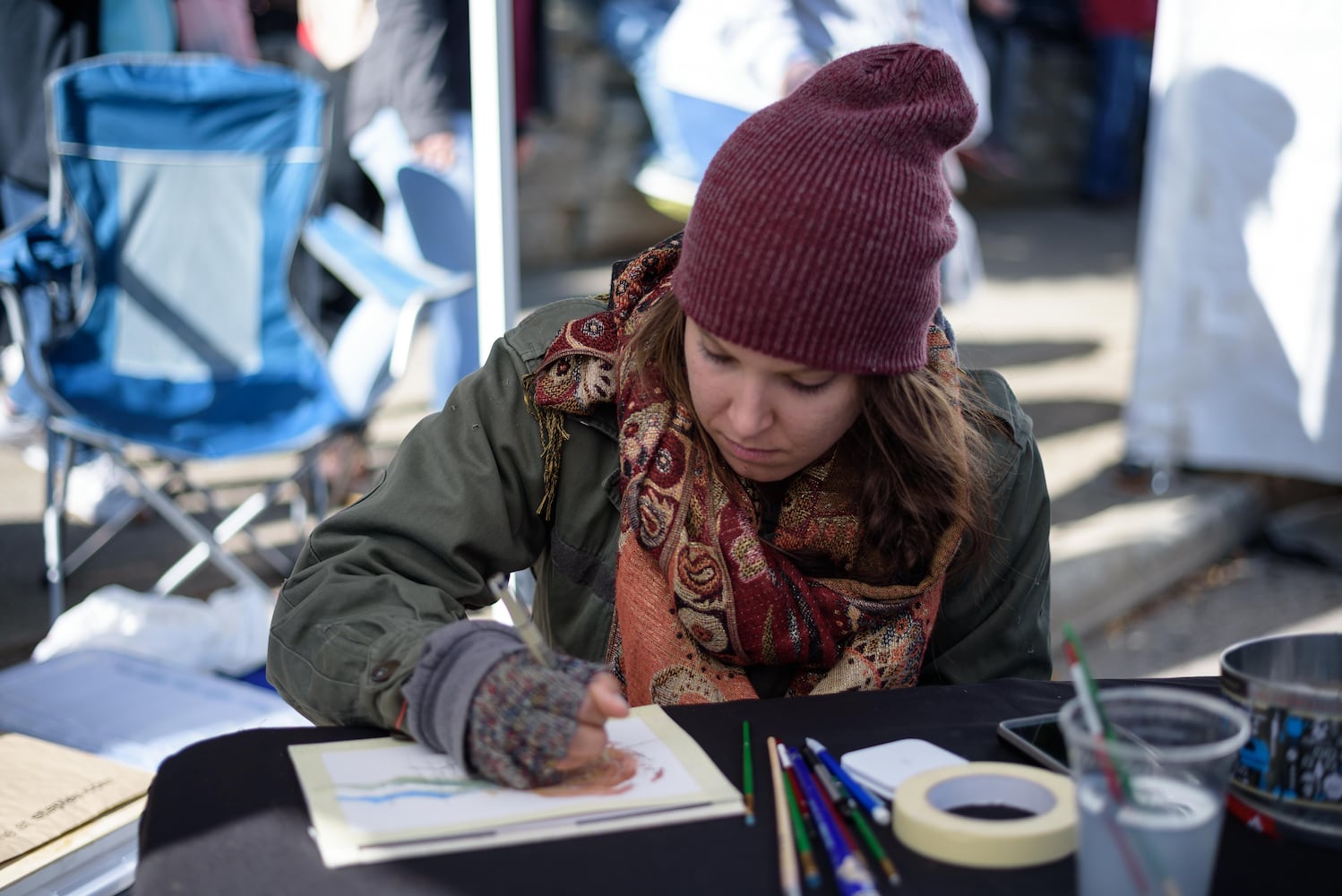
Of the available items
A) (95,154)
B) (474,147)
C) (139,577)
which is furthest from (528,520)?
(95,154)

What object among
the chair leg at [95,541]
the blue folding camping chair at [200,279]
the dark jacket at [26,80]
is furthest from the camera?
the dark jacket at [26,80]

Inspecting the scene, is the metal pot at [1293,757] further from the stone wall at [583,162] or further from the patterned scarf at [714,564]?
the stone wall at [583,162]

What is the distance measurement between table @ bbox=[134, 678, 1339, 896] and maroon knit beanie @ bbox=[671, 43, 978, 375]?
43 centimetres

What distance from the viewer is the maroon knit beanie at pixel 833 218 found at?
4.25ft

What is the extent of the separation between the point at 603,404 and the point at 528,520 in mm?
162

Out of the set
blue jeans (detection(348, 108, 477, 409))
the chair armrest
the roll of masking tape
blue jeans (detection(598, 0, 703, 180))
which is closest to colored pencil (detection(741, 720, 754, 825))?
the roll of masking tape

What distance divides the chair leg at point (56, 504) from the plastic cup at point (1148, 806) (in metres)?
2.62

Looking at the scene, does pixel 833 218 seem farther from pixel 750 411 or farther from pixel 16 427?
pixel 16 427

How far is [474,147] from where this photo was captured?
2562 millimetres

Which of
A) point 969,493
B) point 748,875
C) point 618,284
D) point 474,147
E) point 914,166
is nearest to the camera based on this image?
point 748,875

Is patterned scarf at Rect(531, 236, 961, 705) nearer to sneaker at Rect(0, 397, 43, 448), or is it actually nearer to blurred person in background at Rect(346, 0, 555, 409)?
blurred person in background at Rect(346, 0, 555, 409)

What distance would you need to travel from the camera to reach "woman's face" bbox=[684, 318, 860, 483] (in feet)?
4.42

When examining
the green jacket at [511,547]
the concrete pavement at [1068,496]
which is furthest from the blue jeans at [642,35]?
the green jacket at [511,547]

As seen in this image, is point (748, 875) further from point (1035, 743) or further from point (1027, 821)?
point (1035, 743)
